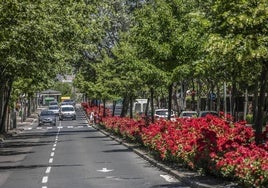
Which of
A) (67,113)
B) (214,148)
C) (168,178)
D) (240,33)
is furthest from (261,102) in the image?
(67,113)

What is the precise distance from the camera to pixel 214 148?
15.5 m

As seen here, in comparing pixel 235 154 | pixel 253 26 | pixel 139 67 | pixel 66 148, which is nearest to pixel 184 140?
pixel 235 154

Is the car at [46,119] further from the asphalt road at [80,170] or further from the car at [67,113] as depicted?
the asphalt road at [80,170]

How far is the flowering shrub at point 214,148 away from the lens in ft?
41.8

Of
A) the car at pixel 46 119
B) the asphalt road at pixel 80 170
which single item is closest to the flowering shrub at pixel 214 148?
the asphalt road at pixel 80 170

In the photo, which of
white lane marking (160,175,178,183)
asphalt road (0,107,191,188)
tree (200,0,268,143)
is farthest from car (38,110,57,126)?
tree (200,0,268,143)

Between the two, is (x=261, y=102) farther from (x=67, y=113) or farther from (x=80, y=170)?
(x=67, y=113)

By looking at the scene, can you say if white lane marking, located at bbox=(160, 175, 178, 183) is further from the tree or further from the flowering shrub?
the tree

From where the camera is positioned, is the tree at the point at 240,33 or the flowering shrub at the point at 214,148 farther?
the flowering shrub at the point at 214,148

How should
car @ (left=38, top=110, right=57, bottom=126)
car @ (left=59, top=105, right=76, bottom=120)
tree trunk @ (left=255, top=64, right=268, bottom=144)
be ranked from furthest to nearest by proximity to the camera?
car @ (left=59, top=105, right=76, bottom=120)
car @ (left=38, top=110, right=57, bottom=126)
tree trunk @ (left=255, top=64, right=268, bottom=144)

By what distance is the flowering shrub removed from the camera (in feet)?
41.8

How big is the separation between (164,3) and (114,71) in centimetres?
2048

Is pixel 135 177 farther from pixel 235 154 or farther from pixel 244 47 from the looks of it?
pixel 244 47

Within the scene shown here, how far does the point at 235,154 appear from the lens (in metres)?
13.9
